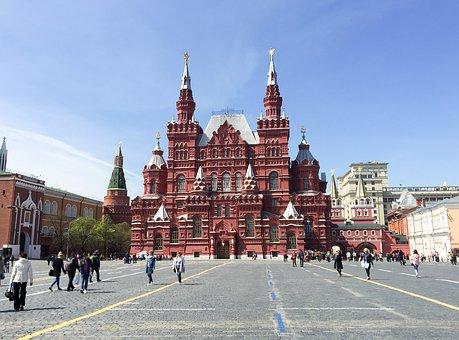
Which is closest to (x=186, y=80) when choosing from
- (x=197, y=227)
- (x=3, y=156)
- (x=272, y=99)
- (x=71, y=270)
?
(x=272, y=99)

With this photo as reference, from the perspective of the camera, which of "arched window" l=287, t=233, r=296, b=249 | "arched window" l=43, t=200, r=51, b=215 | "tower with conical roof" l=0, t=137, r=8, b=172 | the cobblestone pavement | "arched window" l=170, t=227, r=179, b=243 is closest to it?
the cobblestone pavement

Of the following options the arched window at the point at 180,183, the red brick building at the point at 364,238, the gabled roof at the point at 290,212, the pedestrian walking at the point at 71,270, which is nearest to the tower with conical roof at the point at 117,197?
the arched window at the point at 180,183

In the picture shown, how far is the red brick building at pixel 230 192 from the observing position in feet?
249

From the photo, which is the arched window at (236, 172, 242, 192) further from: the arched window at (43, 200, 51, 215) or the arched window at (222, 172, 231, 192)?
the arched window at (43, 200, 51, 215)

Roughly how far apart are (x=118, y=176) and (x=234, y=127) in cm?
3942

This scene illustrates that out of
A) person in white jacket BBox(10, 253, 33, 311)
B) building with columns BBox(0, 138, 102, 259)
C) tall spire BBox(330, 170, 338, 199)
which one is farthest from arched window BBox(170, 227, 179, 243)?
tall spire BBox(330, 170, 338, 199)

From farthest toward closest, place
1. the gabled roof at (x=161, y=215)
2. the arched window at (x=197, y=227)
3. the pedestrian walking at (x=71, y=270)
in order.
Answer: the gabled roof at (x=161, y=215)
the arched window at (x=197, y=227)
the pedestrian walking at (x=71, y=270)

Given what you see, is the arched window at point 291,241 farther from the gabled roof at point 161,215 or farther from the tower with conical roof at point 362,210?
the tower with conical roof at point 362,210

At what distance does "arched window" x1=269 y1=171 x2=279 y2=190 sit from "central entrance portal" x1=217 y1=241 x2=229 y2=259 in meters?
14.0

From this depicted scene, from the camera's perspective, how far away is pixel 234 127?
3423 inches

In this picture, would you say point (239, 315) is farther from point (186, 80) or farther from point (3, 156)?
point (3, 156)

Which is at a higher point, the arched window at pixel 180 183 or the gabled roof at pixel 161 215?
the arched window at pixel 180 183

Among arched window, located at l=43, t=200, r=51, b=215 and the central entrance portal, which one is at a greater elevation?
arched window, located at l=43, t=200, r=51, b=215

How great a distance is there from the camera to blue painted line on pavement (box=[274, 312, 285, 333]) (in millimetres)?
9736
